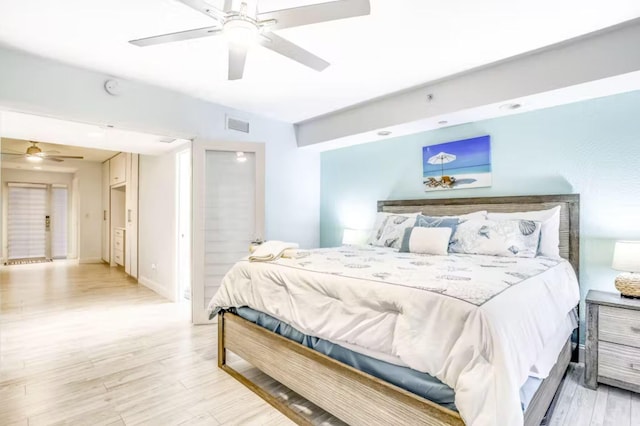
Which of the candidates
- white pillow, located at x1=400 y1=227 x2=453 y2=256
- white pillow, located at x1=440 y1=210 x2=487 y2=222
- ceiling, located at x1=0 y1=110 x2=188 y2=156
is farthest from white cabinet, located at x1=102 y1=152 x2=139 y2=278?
white pillow, located at x1=440 y1=210 x2=487 y2=222

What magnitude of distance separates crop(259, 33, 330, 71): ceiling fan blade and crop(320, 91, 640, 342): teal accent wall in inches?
83.2

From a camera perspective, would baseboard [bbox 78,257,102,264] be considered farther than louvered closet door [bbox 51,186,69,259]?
No

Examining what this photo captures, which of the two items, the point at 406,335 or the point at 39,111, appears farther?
the point at 39,111

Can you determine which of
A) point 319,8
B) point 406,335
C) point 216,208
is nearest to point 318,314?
point 406,335

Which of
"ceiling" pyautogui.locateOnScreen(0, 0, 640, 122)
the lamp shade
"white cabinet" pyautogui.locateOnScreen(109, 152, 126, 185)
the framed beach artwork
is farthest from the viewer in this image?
"white cabinet" pyautogui.locateOnScreen(109, 152, 126, 185)

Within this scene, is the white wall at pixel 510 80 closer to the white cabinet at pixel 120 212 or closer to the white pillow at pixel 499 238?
the white pillow at pixel 499 238

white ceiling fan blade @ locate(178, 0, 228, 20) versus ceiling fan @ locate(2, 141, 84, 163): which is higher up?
ceiling fan @ locate(2, 141, 84, 163)

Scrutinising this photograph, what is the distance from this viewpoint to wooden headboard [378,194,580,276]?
2.75m

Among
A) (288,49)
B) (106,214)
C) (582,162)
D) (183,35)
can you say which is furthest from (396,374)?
(106,214)

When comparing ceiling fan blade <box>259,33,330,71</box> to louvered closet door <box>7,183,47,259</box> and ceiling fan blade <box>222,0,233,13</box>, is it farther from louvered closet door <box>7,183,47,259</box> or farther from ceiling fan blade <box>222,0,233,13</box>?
louvered closet door <box>7,183,47,259</box>

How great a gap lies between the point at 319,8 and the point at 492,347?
5.64 ft

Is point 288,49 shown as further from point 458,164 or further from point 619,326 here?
point 619,326

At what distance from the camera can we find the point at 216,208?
3.76 m

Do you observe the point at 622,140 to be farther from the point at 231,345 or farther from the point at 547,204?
the point at 231,345
